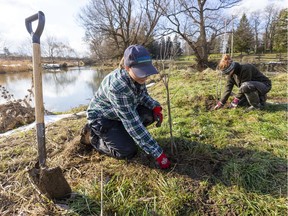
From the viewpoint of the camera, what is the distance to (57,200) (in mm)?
1509

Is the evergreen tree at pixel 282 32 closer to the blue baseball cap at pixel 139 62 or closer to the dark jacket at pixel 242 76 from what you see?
the dark jacket at pixel 242 76

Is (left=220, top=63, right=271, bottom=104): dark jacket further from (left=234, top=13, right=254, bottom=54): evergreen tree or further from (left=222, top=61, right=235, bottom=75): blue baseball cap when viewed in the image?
(left=234, top=13, right=254, bottom=54): evergreen tree

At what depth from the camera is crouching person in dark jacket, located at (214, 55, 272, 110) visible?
317 centimetres

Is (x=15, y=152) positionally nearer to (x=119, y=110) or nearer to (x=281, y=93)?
(x=119, y=110)

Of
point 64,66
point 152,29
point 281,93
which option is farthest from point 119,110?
point 64,66

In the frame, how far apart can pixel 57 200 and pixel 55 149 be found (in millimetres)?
973

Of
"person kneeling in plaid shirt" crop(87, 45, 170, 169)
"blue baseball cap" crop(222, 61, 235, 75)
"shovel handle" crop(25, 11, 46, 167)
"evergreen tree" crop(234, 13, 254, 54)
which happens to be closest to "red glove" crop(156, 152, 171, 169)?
"person kneeling in plaid shirt" crop(87, 45, 170, 169)

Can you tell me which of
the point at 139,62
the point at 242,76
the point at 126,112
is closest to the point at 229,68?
the point at 242,76

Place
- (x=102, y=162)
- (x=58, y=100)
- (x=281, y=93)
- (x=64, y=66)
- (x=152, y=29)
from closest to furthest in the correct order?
(x=102, y=162), (x=281, y=93), (x=58, y=100), (x=152, y=29), (x=64, y=66)

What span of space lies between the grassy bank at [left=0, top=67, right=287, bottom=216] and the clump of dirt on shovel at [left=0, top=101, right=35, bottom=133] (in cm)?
199

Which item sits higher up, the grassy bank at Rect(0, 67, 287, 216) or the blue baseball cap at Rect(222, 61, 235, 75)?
the blue baseball cap at Rect(222, 61, 235, 75)

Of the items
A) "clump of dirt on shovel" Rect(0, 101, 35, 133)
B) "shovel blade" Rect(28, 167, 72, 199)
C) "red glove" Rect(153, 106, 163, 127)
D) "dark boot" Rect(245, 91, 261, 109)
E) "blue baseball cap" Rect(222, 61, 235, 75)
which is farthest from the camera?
"clump of dirt on shovel" Rect(0, 101, 35, 133)

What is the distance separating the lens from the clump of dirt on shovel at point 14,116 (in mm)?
4391

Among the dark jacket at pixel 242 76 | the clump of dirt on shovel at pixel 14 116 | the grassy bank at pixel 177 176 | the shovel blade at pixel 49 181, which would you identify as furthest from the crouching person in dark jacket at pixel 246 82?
the clump of dirt on shovel at pixel 14 116
